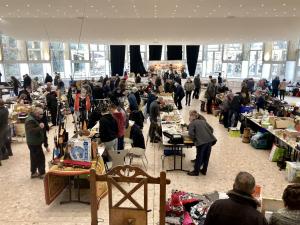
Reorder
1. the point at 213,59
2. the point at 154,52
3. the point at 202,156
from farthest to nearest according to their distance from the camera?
the point at 213,59 → the point at 154,52 → the point at 202,156

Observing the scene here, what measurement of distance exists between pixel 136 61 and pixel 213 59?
6.28 m

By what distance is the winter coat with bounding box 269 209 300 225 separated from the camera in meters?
2.16

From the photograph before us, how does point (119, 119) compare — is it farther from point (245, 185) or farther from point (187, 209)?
point (245, 185)

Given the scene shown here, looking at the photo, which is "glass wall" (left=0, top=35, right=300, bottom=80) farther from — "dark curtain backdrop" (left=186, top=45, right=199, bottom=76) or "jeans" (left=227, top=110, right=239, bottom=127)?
"jeans" (left=227, top=110, right=239, bottom=127)

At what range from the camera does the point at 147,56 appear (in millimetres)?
24078

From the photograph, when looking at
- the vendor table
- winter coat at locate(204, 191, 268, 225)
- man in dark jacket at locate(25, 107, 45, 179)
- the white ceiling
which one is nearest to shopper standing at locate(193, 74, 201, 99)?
the white ceiling

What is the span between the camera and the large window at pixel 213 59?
23.4 metres

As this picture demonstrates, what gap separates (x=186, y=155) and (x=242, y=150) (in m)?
1.48

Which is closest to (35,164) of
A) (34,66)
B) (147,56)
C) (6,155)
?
(6,155)

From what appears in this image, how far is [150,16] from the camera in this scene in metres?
9.48

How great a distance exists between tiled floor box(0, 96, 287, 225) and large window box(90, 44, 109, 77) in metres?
16.9

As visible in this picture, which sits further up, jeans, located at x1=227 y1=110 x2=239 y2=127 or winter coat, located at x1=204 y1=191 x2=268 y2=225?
winter coat, located at x1=204 y1=191 x2=268 y2=225

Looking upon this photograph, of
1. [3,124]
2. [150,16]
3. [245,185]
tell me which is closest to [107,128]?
[3,124]

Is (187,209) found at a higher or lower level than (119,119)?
lower
